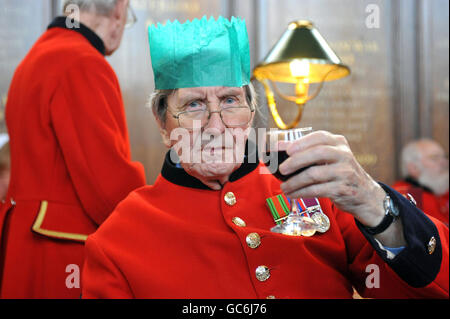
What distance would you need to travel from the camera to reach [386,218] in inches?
48.3

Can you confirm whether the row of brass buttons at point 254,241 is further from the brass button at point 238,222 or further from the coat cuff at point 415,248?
the coat cuff at point 415,248

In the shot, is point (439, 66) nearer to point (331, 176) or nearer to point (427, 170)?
point (427, 170)

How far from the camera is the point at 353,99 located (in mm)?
4566

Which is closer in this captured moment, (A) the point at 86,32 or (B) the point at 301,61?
(A) the point at 86,32

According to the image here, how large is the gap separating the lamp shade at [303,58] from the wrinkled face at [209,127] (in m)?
1.40

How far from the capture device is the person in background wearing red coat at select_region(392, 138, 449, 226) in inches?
151

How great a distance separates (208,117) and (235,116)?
0.08 m

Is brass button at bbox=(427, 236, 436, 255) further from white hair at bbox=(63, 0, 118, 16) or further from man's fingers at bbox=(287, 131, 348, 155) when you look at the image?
white hair at bbox=(63, 0, 118, 16)

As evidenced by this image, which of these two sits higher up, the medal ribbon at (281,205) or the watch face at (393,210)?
the watch face at (393,210)

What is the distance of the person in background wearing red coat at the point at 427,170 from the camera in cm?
383

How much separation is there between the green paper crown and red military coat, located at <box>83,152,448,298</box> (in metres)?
0.30

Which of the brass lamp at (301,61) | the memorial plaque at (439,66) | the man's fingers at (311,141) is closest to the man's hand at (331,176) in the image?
the man's fingers at (311,141)

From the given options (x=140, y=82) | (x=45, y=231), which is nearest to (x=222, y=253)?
(x=45, y=231)
